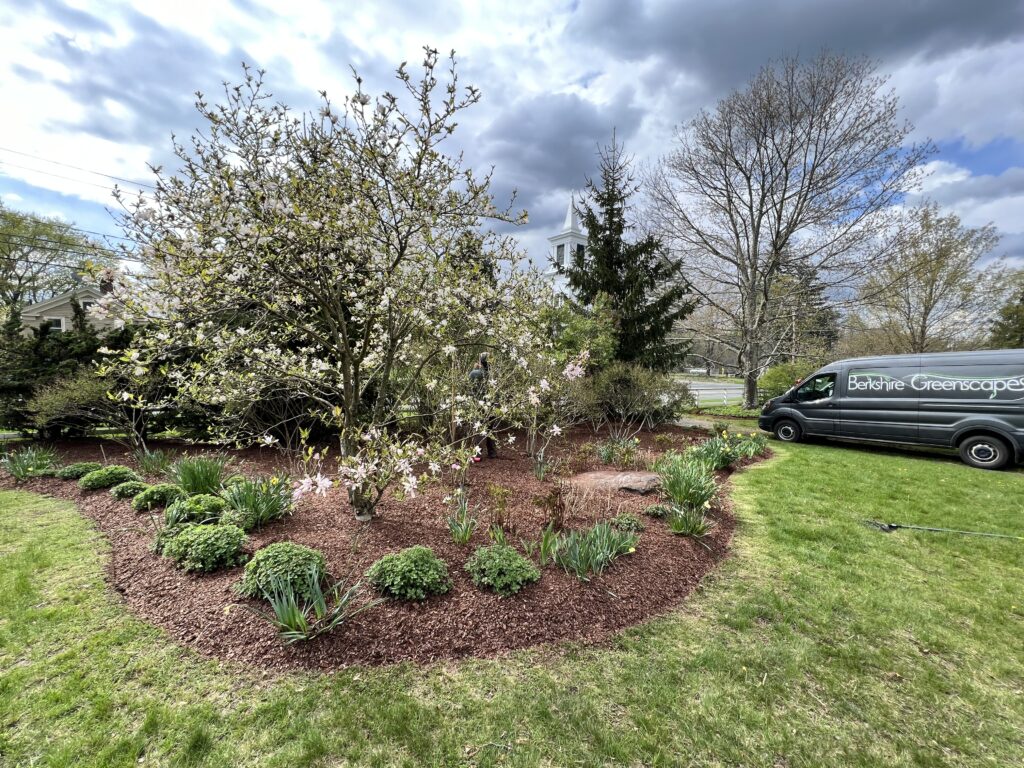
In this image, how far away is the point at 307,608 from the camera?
252 centimetres

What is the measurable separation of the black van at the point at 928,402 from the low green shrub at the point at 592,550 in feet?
25.9

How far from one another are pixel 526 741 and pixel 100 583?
337 centimetres

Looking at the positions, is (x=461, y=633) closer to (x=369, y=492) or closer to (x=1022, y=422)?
(x=369, y=492)

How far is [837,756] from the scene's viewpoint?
74.1 inches

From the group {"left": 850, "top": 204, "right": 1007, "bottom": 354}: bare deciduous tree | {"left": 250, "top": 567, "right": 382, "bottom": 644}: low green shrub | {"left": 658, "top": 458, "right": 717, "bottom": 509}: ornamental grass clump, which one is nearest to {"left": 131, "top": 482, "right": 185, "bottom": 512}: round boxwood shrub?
{"left": 250, "top": 567, "right": 382, "bottom": 644}: low green shrub

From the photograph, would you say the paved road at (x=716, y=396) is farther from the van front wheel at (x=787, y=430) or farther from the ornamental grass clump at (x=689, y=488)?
the ornamental grass clump at (x=689, y=488)

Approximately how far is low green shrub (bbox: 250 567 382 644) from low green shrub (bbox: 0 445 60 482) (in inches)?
247

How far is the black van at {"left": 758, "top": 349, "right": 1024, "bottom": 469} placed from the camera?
7000 millimetres

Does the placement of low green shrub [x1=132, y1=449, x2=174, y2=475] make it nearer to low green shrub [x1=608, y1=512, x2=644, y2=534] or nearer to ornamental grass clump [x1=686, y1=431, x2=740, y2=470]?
low green shrub [x1=608, y1=512, x2=644, y2=534]

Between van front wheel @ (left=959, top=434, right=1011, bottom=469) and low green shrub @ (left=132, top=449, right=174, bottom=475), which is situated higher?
van front wheel @ (left=959, top=434, right=1011, bottom=469)

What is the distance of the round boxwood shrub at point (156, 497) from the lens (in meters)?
4.32

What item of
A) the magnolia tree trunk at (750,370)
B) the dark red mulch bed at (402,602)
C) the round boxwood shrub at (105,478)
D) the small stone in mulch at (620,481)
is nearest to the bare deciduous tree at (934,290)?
the magnolia tree trunk at (750,370)

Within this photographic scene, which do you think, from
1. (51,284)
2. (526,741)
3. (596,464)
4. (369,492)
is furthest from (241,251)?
(51,284)

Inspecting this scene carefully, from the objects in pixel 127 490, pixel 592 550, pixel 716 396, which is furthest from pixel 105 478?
pixel 716 396
